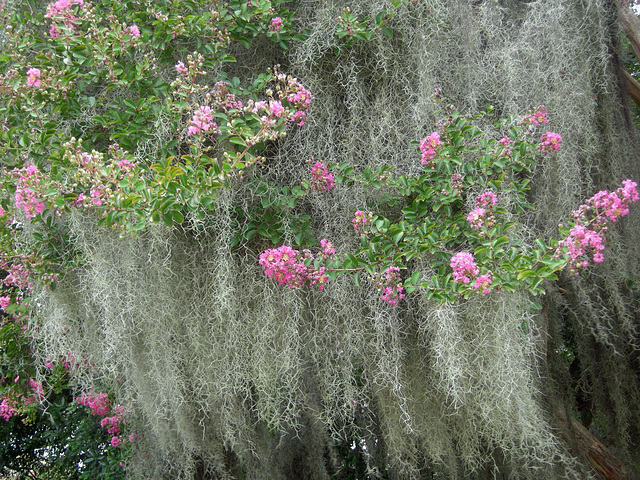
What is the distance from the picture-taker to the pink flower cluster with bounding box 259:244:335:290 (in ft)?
4.39

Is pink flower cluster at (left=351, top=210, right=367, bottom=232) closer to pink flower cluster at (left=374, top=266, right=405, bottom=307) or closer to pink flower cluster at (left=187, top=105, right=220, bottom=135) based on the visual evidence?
pink flower cluster at (left=374, top=266, right=405, bottom=307)

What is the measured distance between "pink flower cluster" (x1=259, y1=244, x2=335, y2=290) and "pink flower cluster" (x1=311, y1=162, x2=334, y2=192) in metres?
0.17

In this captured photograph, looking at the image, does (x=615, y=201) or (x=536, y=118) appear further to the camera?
(x=536, y=118)

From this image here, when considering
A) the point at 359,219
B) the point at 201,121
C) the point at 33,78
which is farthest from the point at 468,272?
the point at 33,78

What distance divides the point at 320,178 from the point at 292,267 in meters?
0.28

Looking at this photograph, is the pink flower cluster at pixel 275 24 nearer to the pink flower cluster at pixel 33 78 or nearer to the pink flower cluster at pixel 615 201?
the pink flower cluster at pixel 33 78

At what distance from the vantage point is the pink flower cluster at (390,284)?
1.35 m

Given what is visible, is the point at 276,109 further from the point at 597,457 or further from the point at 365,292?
the point at 597,457

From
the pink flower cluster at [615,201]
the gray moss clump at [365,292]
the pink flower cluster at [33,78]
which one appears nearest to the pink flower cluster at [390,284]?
the gray moss clump at [365,292]

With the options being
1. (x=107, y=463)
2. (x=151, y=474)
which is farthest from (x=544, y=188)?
(x=107, y=463)

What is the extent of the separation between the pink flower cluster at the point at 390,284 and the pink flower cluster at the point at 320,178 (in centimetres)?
31

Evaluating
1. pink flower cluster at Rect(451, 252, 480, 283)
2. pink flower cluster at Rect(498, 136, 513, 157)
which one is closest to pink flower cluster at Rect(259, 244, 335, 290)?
pink flower cluster at Rect(451, 252, 480, 283)

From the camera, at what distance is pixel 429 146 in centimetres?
142

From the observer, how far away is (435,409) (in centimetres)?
160
